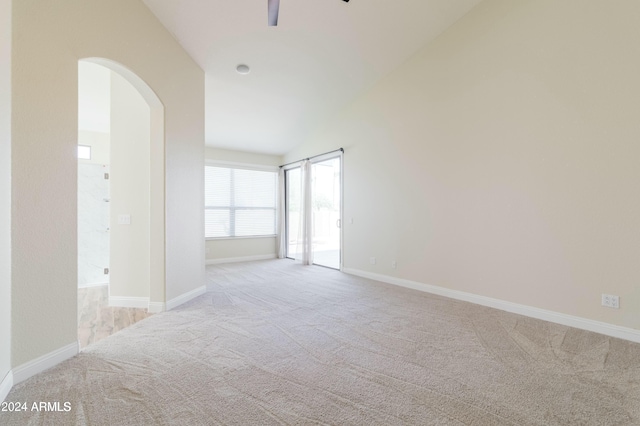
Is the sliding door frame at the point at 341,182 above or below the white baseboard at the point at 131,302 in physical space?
above

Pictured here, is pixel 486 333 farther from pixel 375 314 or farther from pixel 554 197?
pixel 554 197

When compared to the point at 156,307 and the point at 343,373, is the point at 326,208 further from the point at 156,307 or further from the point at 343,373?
the point at 343,373

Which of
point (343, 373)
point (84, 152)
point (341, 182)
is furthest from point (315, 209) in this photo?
point (343, 373)

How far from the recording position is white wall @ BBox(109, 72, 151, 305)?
3.56 m

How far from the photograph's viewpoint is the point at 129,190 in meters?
3.59

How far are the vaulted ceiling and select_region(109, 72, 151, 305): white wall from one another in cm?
107

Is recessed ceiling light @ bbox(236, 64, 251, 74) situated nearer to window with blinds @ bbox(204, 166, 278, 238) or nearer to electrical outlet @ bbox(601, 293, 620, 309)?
window with blinds @ bbox(204, 166, 278, 238)

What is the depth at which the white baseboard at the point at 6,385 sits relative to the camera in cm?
170

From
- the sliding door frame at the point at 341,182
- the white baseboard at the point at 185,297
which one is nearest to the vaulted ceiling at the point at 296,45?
the sliding door frame at the point at 341,182

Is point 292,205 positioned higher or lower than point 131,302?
higher

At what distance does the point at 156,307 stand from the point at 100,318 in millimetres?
568

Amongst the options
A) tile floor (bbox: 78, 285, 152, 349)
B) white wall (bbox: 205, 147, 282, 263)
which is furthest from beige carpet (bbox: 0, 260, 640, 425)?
white wall (bbox: 205, 147, 282, 263)

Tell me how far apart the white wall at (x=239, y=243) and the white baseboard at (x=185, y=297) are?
8.85 feet

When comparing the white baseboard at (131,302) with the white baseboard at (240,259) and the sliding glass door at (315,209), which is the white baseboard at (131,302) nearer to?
the white baseboard at (240,259)
